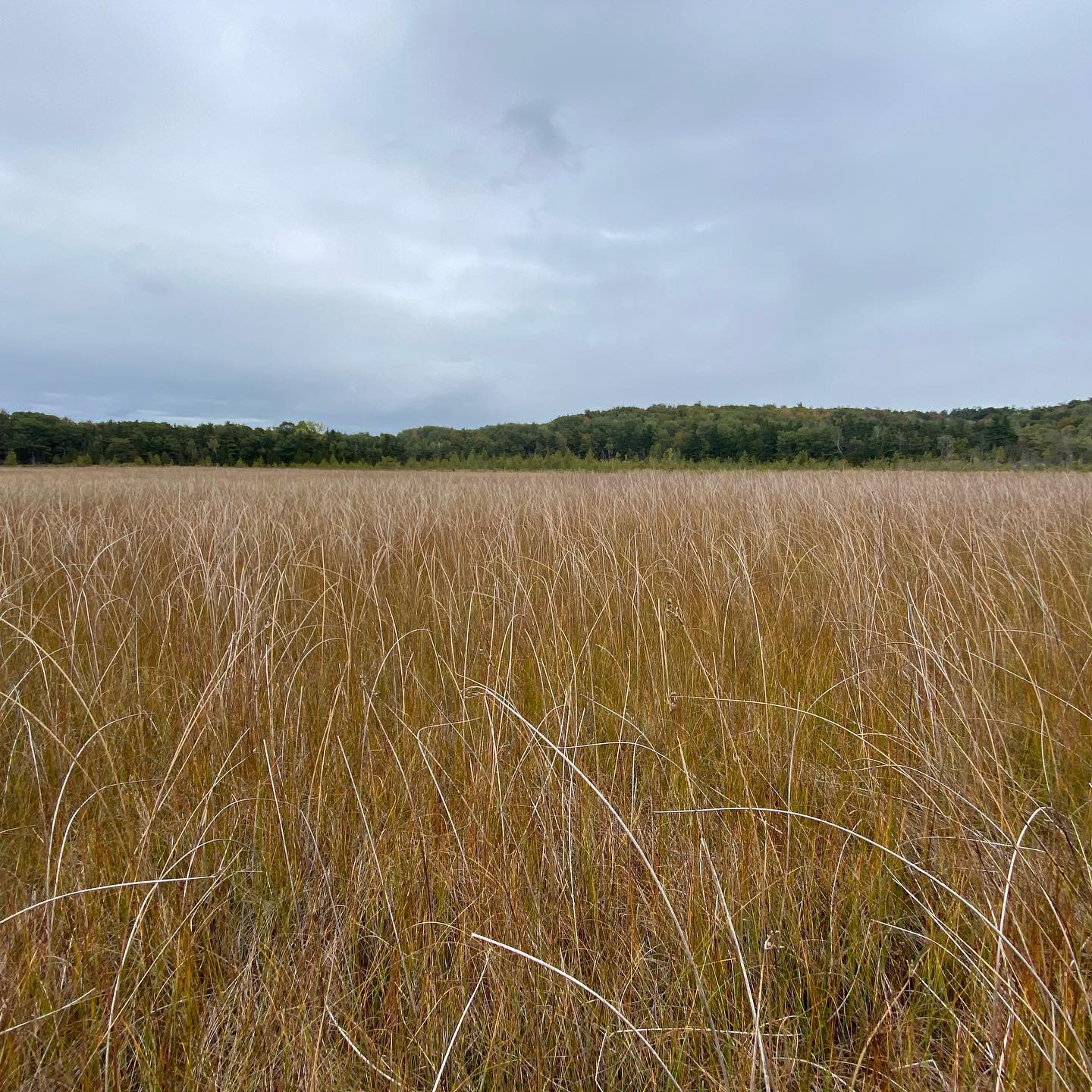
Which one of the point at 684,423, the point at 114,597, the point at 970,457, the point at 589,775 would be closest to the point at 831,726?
the point at 589,775

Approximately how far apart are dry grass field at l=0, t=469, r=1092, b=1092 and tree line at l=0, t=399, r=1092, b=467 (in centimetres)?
2195

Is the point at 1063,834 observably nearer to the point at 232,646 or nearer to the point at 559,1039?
the point at 559,1039

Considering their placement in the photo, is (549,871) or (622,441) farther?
(622,441)

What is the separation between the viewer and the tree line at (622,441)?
79.5ft

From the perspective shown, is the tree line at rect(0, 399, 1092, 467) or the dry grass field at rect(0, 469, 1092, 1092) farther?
the tree line at rect(0, 399, 1092, 467)

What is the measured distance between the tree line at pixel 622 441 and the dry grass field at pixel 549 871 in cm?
2195

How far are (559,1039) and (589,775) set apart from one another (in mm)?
479

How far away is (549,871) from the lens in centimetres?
88

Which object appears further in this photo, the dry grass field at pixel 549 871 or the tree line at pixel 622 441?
the tree line at pixel 622 441

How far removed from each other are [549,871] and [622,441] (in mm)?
30484

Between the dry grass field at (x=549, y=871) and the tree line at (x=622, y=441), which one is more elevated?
the tree line at (x=622, y=441)

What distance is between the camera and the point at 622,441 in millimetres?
30344

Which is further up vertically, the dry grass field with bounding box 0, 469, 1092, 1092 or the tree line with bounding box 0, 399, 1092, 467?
the tree line with bounding box 0, 399, 1092, 467

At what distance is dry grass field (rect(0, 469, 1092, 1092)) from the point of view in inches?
25.1
